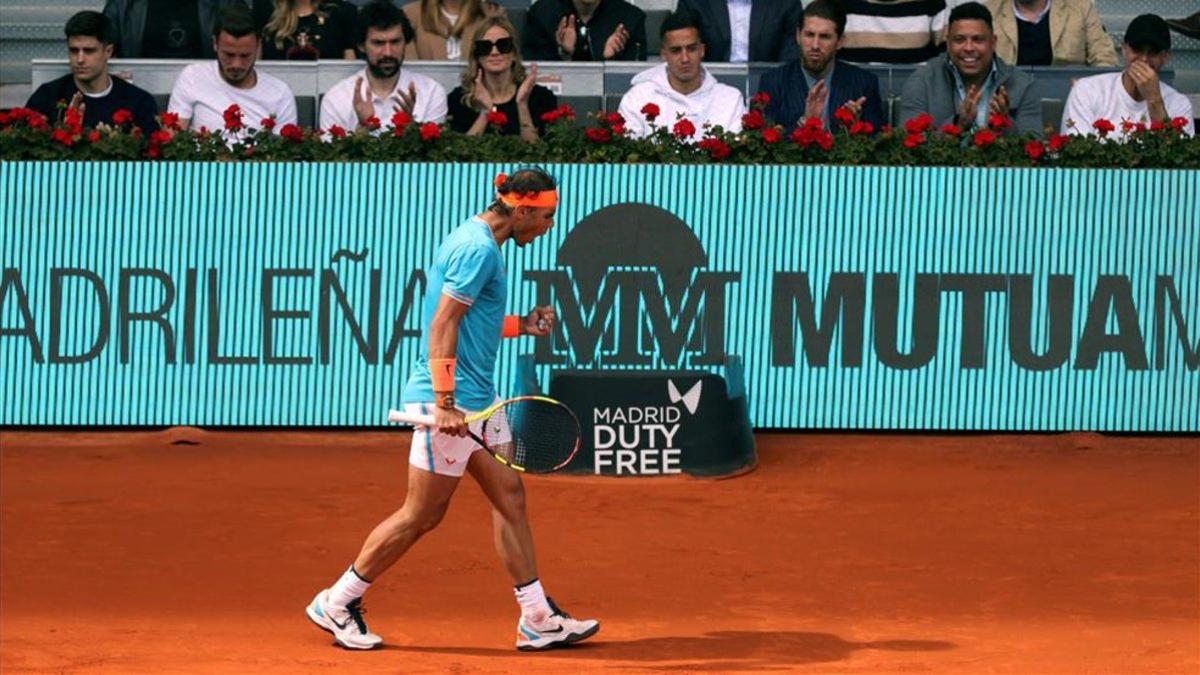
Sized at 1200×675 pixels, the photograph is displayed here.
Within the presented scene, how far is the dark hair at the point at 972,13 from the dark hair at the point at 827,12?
2.36ft

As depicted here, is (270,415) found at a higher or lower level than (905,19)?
lower

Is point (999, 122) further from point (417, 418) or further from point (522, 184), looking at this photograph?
point (417, 418)

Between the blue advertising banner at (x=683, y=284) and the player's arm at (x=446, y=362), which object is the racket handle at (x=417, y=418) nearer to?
the player's arm at (x=446, y=362)

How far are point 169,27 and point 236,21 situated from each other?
137 cm

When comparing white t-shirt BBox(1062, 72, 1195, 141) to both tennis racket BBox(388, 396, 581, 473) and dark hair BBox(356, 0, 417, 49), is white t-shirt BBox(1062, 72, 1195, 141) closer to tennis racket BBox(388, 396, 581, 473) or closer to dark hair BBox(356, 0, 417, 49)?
dark hair BBox(356, 0, 417, 49)

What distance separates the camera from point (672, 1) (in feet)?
53.8

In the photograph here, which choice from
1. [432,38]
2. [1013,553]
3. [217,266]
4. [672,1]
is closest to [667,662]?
[1013,553]

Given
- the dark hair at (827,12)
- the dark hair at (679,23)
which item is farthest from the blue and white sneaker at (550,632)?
the dark hair at (827,12)

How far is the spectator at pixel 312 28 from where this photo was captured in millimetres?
14906

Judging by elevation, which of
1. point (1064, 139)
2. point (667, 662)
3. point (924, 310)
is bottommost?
point (667, 662)

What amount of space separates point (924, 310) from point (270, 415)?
4.06 meters

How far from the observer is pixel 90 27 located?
1415 cm

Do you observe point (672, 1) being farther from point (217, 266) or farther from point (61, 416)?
point (61, 416)

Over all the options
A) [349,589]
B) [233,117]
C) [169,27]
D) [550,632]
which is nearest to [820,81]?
[233,117]
